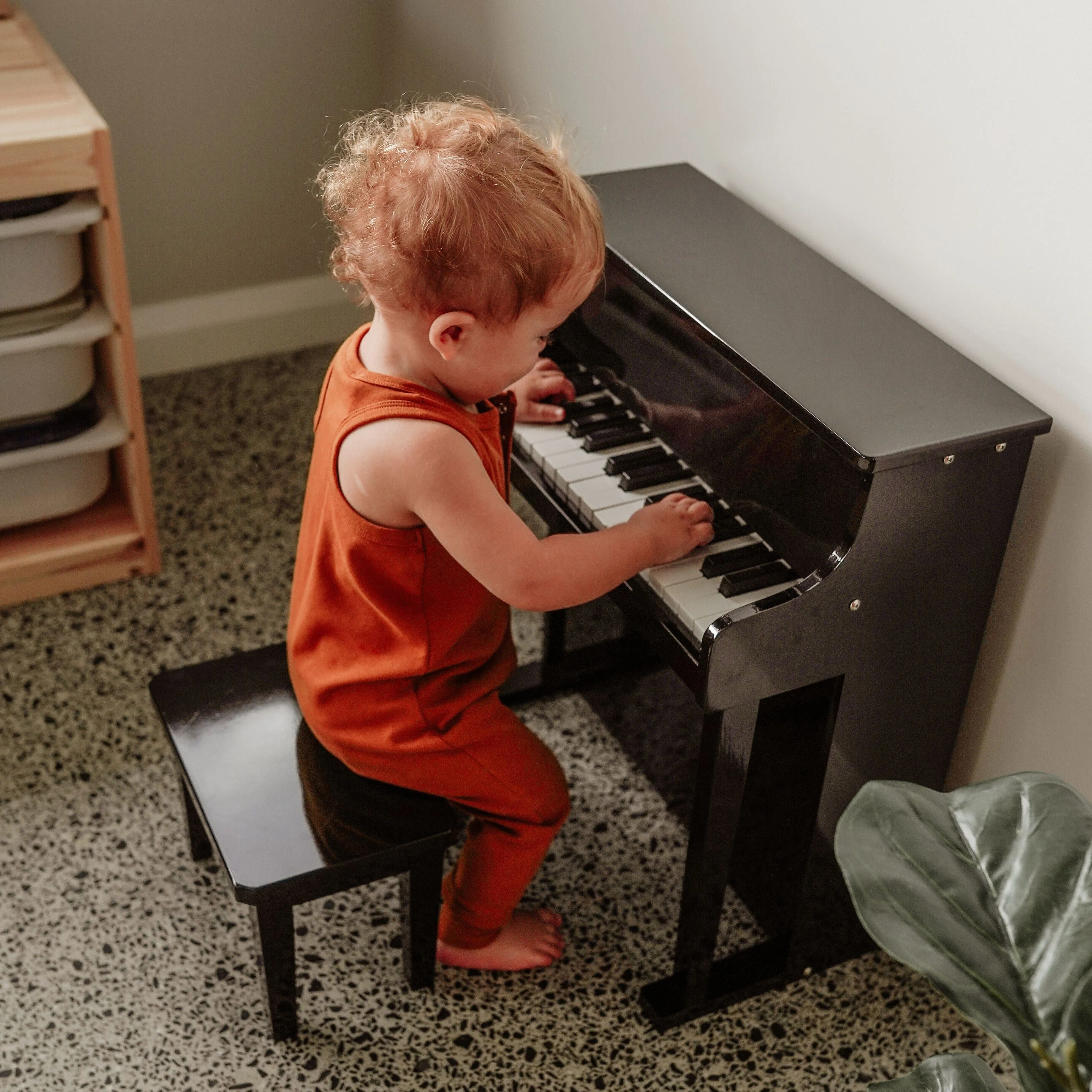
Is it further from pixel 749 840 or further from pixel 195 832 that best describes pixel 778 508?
pixel 195 832

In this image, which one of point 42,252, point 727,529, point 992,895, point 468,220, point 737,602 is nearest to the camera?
point 992,895

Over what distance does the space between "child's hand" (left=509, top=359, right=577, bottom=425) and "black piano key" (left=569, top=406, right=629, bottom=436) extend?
0.02 metres

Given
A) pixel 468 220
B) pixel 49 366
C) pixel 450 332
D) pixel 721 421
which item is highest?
pixel 468 220

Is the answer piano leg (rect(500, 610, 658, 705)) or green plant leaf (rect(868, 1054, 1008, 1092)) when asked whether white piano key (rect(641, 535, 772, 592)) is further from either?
piano leg (rect(500, 610, 658, 705))

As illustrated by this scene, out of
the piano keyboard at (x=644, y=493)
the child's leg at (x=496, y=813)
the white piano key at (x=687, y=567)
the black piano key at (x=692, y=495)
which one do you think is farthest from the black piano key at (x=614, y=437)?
the child's leg at (x=496, y=813)

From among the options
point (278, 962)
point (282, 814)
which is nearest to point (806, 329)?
point (282, 814)

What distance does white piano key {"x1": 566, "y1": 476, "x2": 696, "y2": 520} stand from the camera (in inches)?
55.5

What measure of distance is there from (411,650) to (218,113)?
1.64 metres

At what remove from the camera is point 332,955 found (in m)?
1.64

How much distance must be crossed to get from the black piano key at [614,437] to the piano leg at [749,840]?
0.34m

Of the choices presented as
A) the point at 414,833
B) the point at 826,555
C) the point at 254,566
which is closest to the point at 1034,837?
the point at 826,555

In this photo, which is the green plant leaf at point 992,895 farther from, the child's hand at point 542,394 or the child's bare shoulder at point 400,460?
the child's hand at point 542,394

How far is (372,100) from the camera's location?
8.89 ft

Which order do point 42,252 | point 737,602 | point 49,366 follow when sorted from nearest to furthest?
1. point 737,602
2. point 42,252
3. point 49,366
